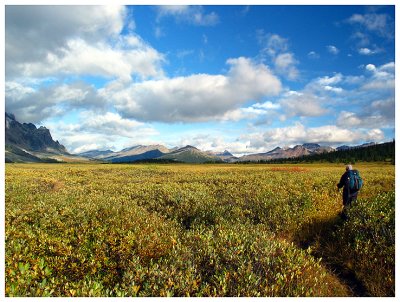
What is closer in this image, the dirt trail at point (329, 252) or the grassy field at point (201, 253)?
the grassy field at point (201, 253)

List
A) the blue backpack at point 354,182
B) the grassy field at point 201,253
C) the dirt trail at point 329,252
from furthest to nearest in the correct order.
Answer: the blue backpack at point 354,182
the dirt trail at point 329,252
the grassy field at point 201,253

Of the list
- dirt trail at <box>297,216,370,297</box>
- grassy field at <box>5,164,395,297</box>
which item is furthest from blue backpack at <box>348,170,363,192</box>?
dirt trail at <box>297,216,370,297</box>

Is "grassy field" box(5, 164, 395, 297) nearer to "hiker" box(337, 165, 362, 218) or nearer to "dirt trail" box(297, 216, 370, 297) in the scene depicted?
"dirt trail" box(297, 216, 370, 297)

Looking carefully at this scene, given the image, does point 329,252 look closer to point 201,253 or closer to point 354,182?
point 354,182

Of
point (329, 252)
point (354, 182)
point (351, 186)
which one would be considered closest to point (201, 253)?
point (329, 252)

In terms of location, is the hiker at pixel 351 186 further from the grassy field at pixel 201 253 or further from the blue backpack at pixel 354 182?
the grassy field at pixel 201 253

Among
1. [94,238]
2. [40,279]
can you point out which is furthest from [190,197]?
[40,279]

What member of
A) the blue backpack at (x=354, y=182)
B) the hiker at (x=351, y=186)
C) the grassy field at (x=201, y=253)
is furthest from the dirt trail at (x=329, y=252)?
the blue backpack at (x=354, y=182)

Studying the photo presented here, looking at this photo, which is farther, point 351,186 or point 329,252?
point 351,186

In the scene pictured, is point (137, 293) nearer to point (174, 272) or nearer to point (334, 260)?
point (174, 272)

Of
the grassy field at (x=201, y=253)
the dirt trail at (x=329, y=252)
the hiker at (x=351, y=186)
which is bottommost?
the dirt trail at (x=329, y=252)

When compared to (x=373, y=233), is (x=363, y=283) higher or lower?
lower

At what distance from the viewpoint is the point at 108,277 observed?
9.85 metres

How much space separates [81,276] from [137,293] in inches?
112
